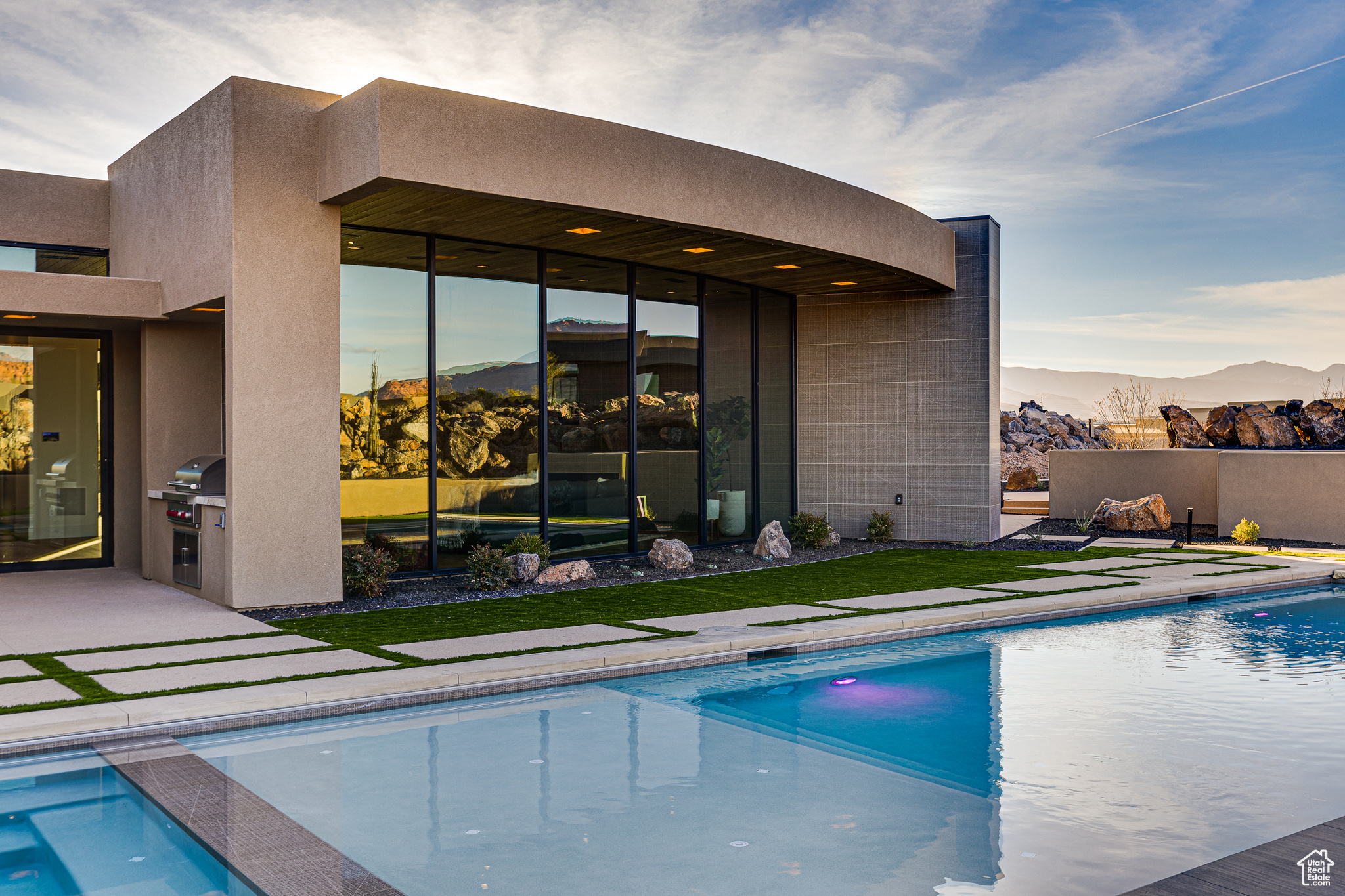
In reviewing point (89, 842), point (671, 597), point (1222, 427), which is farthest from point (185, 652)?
point (1222, 427)

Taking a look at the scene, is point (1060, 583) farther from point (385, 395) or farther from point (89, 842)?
point (89, 842)

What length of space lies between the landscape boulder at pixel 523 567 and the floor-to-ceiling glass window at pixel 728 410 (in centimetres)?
336

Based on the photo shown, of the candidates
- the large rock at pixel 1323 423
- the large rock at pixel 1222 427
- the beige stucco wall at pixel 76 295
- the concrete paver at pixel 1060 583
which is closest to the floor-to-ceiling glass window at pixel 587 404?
the beige stucco wall at pixel 76 295

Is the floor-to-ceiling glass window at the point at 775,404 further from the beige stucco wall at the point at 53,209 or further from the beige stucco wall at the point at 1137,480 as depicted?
the beige stucco wall at the point at 53,209

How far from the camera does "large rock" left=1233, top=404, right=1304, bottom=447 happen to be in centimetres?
1770

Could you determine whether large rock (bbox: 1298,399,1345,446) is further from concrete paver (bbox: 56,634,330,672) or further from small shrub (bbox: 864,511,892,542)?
concrete paver (bbox: 56,634,330,672)

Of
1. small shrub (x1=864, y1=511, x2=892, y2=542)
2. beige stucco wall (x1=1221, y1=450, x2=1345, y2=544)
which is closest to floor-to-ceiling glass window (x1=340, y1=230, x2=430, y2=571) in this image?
small shrub (x1=864, y1=511, x2=892, y2=542)

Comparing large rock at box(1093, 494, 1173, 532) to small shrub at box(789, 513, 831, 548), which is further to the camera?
large rock at box(1093, 494, 1173, 532)

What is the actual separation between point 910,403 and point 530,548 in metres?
6.35

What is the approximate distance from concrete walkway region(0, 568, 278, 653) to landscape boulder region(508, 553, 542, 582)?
2736 millimetres

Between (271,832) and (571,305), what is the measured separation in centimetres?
804

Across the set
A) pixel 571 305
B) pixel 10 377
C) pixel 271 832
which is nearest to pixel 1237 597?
pixel 571 305

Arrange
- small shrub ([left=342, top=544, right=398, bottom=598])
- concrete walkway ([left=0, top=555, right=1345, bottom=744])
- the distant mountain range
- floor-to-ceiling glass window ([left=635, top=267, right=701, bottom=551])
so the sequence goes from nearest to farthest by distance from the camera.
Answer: concrete walkway ([left=0, top=555, right=1345, bottom=744]) → small shrub ([left=342, top=544, right=398, bottom=598]) → floor-to-ceiling glass window ([left=635, top=267, right=701, bottom=551]) → the distant mountain range

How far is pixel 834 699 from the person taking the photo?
6.16 metres
